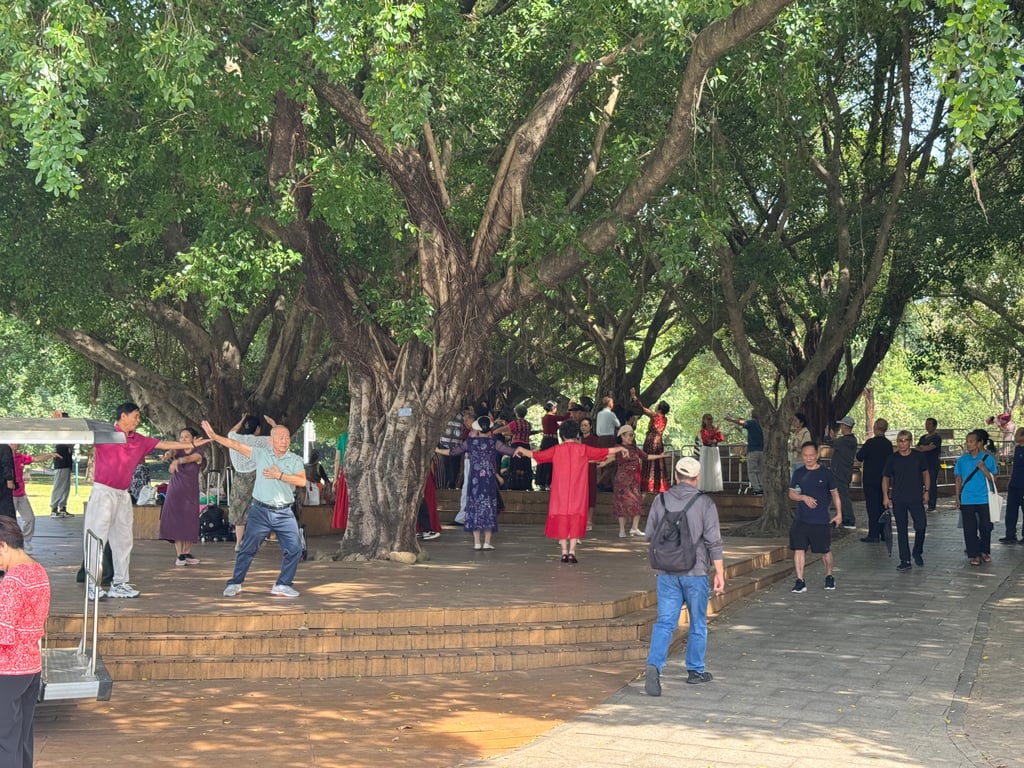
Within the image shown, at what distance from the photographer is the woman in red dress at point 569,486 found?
535 inches

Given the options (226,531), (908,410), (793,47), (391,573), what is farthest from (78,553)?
(908,410)

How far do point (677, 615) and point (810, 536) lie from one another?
4.70 m

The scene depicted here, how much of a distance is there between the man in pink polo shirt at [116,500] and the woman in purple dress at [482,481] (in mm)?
5004

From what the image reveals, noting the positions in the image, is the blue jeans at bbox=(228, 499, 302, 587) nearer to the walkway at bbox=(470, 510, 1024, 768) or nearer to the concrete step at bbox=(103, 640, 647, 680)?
the concrete step at bbox=(103, 640, 647, 680)

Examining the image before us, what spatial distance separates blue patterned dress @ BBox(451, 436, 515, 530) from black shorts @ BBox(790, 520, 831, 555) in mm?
3686

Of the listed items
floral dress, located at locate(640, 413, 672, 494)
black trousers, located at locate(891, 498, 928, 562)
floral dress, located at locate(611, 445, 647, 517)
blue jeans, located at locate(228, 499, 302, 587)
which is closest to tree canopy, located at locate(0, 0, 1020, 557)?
floral dress, located at locate(640, 413, 672, 494)

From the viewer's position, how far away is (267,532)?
10531mm

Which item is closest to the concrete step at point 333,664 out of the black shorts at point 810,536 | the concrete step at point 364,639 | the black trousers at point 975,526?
the concrete step at point 364,639

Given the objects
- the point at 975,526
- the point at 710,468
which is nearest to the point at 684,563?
the point at 975,526

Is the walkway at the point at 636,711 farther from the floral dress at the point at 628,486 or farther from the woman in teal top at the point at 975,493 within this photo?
the floral dress at the point at 628,486

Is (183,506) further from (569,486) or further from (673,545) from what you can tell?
(673,545)

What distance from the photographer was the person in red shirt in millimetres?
5262

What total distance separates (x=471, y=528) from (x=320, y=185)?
4.99 m

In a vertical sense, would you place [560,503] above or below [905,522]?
above
